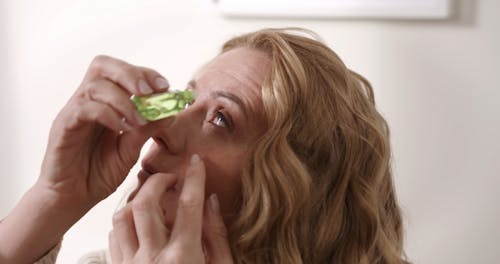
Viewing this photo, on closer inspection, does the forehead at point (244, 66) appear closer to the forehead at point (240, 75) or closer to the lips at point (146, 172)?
the forehead at point (240, 75)

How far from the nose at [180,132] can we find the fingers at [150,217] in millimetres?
84

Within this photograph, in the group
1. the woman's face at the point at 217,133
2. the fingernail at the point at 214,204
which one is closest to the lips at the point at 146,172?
the woman's face at the point at 217,133

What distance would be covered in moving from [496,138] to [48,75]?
48.1 inches

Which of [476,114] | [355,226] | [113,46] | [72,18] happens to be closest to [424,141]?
[476,114]

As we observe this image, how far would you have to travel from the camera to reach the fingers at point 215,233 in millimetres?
1271

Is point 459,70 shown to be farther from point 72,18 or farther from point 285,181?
point 72,18

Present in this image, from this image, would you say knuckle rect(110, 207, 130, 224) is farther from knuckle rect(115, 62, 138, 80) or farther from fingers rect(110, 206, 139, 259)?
knuckle rect(115, 62, 138, 80)

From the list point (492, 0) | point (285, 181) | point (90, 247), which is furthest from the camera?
point (90, 247)

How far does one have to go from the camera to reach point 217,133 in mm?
1279

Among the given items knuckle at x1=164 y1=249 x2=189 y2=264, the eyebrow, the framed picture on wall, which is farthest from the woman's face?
the framed picture on wall

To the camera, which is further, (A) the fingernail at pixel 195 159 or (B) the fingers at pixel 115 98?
(A) the fingernail at pixel 195 159

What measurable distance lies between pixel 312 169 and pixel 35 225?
1.60 ft

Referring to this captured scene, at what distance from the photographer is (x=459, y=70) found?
1610 millimetres

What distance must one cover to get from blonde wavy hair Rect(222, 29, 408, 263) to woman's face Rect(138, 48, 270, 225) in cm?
2
